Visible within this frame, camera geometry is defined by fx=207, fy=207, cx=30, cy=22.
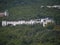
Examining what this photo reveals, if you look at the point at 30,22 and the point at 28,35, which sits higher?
the point at 30,22

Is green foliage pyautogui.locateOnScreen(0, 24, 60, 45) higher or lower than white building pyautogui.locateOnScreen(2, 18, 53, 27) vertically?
lower

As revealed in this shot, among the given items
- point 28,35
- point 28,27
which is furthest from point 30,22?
point 28,35

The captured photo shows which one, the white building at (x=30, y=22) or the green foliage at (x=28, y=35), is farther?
the white building at (x=30, y=22)

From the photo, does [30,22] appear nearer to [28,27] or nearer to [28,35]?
[28,27]

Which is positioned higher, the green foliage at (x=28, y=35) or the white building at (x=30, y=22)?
the white building at (x=30, y=22)

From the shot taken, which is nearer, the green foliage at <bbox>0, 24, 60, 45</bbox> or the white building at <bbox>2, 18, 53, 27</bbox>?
the green foliage at <bbox>0, 24, 60, 45</bbox>

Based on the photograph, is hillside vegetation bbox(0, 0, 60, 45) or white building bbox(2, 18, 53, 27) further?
white building bbox(2, 18, 53, 27)

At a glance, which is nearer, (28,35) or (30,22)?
(28,35)

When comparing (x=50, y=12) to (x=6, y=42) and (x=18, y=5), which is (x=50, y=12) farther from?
(x=6, y=42)

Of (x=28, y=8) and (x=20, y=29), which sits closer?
(x=20, y=29)

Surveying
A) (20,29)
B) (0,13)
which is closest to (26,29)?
(20,29)

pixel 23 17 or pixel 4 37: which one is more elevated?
pixel 23 17
